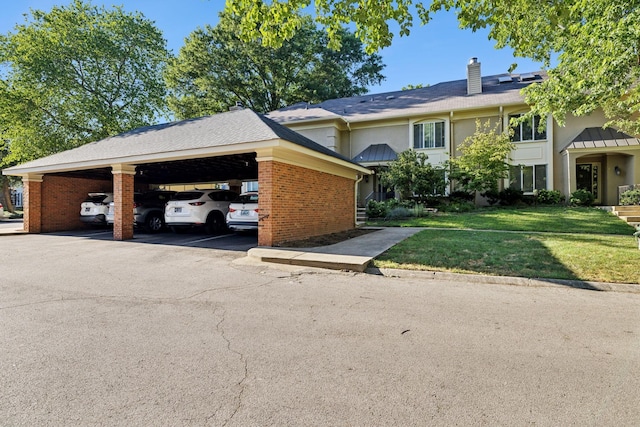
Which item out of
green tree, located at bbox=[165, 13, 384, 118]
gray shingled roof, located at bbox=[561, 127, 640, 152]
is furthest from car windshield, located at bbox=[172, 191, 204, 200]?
green tree, located at bbox=[165, 13, 384, 118]

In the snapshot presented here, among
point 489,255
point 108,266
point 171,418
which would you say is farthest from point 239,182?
point 171,418

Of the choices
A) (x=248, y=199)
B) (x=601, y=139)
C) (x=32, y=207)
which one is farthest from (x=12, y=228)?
(x=601, y=139)

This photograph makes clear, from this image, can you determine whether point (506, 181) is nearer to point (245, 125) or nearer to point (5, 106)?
point (245, 125)

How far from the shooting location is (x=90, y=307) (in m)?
4.38

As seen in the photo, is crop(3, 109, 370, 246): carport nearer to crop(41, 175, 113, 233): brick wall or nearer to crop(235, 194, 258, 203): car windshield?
crop(41, 175, 113, 233): brick wall

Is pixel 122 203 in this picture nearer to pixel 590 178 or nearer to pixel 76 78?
pixel 76 78

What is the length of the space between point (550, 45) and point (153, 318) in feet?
45.4

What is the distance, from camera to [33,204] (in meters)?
14.1

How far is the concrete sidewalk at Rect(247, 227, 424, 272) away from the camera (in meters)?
6.87

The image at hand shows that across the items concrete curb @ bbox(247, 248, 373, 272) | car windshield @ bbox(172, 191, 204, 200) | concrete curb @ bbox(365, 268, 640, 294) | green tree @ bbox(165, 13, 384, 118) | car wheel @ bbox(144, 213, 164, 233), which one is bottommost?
concrete curb @ bbox(365, 268, 640, 294)

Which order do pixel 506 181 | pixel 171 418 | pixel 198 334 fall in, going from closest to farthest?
pixel 171 418 < pixel 198 334 < pixel 506 181

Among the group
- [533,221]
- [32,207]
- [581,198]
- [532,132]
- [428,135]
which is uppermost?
[428,135]

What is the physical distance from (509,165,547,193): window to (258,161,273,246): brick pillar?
15231mm

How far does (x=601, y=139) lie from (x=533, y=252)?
1386 centimetres
